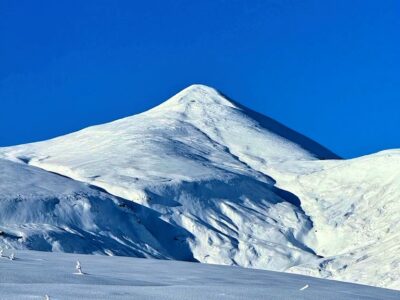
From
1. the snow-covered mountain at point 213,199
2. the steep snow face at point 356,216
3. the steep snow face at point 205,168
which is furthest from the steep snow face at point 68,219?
the steep snow face at point 356,216

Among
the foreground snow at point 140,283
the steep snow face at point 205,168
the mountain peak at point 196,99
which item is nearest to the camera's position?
the foreground snow at point 140,283

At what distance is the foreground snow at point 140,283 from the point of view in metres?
11.5

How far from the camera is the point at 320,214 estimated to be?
2894 inches

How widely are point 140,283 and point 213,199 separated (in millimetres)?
60143

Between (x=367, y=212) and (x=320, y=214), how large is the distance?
436 cm

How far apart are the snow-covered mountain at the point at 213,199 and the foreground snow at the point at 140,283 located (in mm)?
37132

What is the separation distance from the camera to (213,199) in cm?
7400

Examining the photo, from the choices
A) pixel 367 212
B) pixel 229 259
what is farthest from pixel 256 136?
pixel 229 259

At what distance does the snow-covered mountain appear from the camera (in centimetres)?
6147

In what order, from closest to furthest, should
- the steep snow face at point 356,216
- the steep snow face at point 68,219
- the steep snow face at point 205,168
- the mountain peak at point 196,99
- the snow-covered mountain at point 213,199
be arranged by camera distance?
1. the steep snow face at point 68,219
2. the steep snow face at point 356,216
3. the snow-covered mountain at point 213,199
4. the steep snow face at point 205,168
5. the mountain peak at point 196,99

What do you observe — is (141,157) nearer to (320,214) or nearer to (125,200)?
(125,200)

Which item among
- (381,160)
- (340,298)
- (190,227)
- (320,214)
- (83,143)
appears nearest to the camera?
(340,298)

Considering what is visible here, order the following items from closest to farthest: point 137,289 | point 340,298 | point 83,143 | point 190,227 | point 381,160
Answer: point 137,289 < point 340,298 < point 190,227 < point 381,160 < point 83,143

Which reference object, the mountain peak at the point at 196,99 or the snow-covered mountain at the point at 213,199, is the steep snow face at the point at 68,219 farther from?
the mountain peak at the point at 196,99
